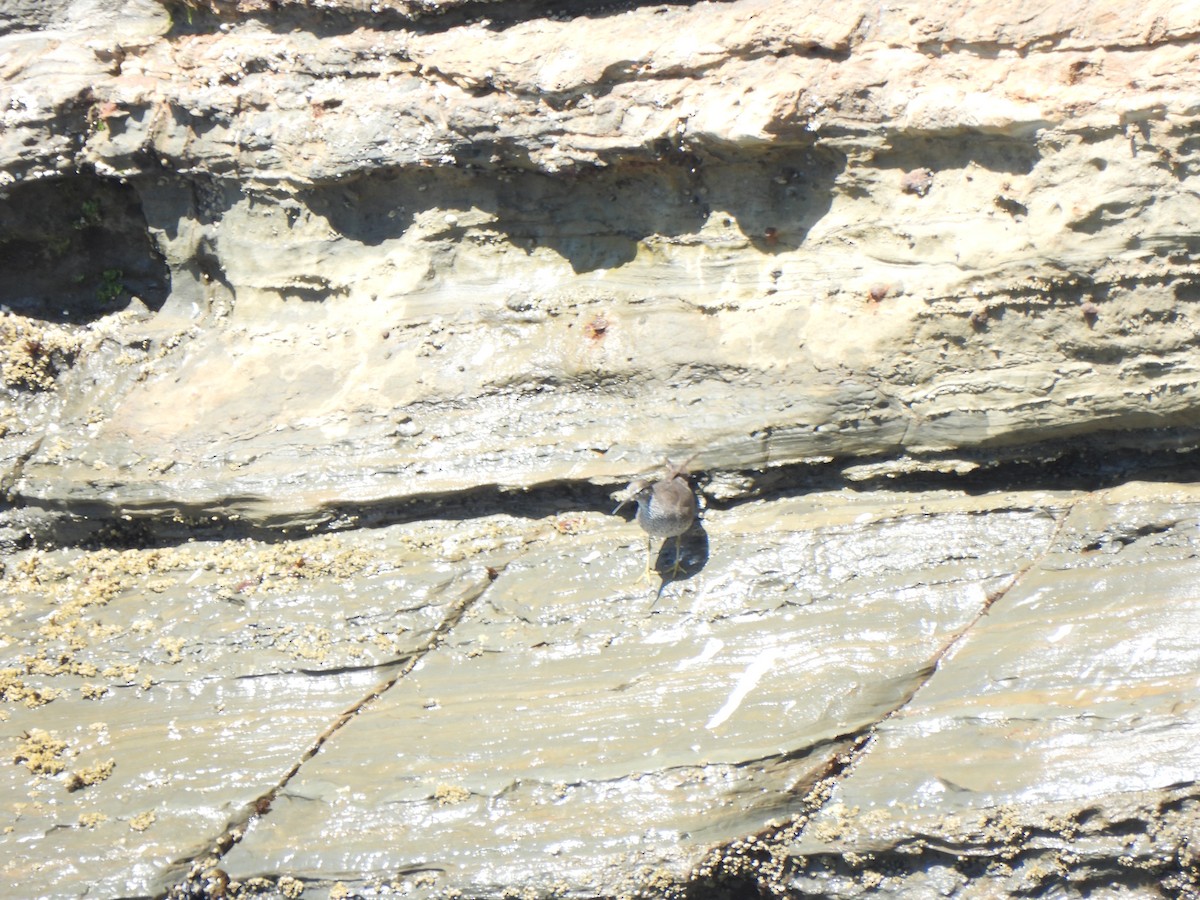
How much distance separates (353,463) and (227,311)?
1106 millimetres

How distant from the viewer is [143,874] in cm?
359

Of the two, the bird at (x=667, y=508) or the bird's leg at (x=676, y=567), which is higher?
the bird at (x=667, y=508)

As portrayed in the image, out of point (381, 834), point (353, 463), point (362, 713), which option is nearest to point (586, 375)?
point (353, 463)

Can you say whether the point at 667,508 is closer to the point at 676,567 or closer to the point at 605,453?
the point at 676,567

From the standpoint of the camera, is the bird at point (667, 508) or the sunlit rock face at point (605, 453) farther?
the bird at point (667, 508)

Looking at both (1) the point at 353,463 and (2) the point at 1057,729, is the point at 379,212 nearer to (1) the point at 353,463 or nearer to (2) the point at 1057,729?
(1) the point at 353,463

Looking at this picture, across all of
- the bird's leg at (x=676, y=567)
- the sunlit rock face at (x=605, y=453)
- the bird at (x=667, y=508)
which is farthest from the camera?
the bird's leg at (x=676, y=567)

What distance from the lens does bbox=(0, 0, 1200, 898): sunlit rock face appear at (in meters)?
3.52

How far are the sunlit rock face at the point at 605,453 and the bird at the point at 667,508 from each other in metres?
0.08

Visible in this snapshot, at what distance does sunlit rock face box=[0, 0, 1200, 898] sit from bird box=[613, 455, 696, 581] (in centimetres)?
8

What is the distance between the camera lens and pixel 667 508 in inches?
152

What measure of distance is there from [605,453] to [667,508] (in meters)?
0.42

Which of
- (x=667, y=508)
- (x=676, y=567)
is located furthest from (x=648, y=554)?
(x=667, y=508)

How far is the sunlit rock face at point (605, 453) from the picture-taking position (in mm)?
3520
